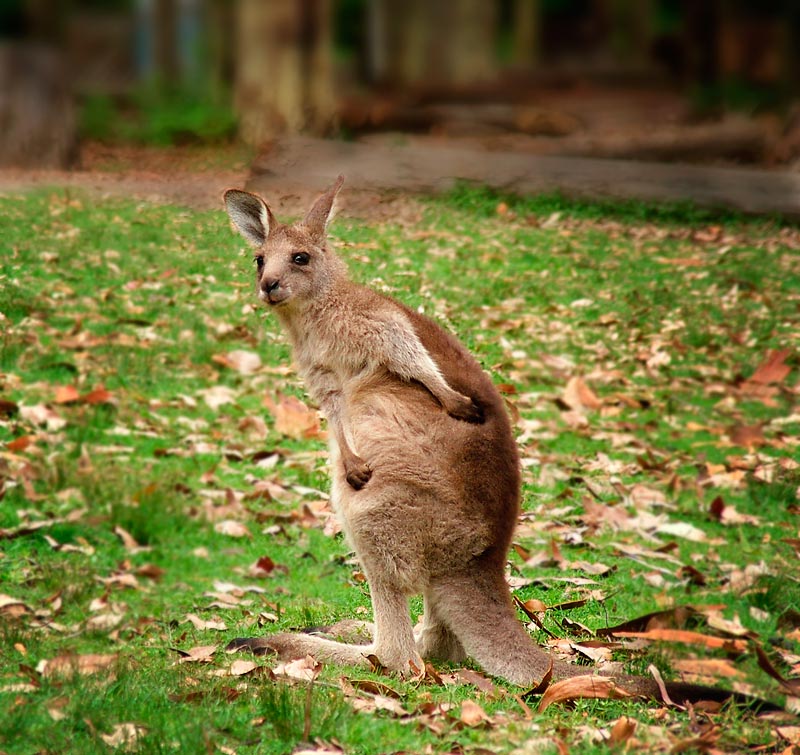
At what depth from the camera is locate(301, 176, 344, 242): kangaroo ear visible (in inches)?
186

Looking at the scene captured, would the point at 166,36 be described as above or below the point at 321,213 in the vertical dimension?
above

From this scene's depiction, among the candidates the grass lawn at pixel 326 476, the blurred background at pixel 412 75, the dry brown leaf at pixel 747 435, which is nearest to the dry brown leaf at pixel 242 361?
the grass lawn at pixel 326 476

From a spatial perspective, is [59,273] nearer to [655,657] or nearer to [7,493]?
[7,493]

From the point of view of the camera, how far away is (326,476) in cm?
662

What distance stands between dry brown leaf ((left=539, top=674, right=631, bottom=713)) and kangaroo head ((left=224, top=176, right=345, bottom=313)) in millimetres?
1741

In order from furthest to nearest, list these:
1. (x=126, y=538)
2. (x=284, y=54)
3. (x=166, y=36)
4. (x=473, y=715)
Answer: (x=166, y=36)
(x=284, y=54)
(x=126, y=538)
(x=473, y=715)

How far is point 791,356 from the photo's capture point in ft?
26.2

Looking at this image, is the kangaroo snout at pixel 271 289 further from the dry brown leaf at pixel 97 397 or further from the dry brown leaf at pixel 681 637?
the dry brown leaf at pixel 97 397

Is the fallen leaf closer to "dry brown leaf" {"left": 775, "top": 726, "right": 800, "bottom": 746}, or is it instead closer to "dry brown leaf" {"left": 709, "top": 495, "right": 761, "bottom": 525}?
"dry brown leaf" {"left": 709, "top": 495, "right": 761, "bottom": 525}

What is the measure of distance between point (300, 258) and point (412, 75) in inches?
293

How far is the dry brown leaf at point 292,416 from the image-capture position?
6922mm

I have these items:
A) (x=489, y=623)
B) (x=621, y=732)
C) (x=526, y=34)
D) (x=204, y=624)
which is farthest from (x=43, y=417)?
(x=526, y=34)

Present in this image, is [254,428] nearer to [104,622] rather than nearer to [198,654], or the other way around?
[104,622]

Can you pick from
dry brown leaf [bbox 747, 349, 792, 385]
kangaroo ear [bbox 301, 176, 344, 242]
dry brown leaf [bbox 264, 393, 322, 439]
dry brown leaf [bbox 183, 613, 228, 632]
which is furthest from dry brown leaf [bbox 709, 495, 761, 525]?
kangaroo ear [bbox 301, 176, 344, 242]
